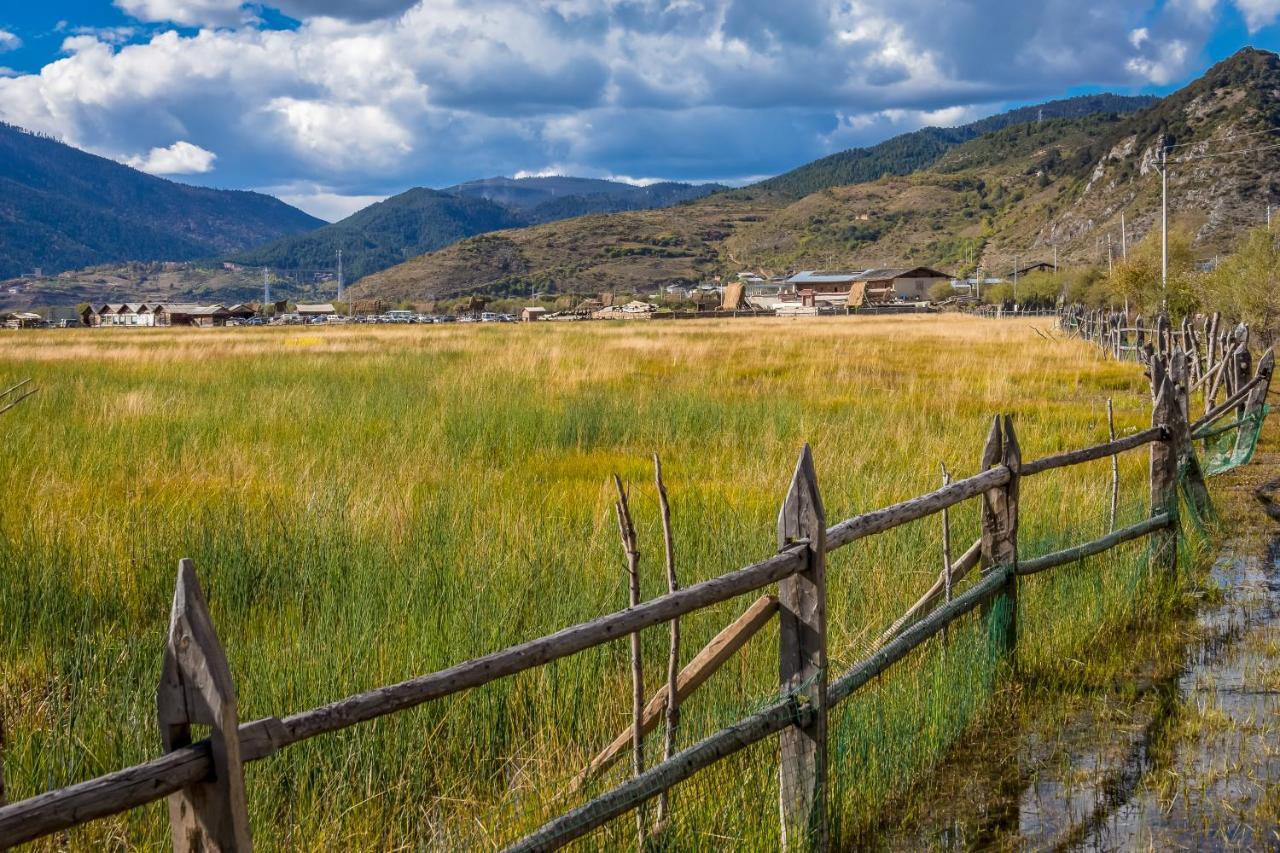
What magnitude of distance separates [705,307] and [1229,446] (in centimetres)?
8956

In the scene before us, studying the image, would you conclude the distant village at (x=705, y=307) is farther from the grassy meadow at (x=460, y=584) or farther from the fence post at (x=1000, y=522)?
the fence post at (x=1000, y=522)

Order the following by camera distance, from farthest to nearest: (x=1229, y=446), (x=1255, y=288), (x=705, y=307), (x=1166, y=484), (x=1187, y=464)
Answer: (x=705, y=307), (x=1255, y=288), (x=1229, y=446), (x=1187, y=464), (x=1166, y=484)

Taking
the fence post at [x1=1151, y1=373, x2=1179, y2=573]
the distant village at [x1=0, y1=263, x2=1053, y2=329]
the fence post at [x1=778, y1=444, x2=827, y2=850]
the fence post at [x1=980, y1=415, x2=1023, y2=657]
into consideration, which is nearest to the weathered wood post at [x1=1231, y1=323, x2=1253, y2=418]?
the fence post at [x1=1151, y1=373, x2=1179, y2=573]

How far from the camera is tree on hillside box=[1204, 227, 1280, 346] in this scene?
26797mm

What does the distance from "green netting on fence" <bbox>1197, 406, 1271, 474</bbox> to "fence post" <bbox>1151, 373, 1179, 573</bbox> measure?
3258 millimetres

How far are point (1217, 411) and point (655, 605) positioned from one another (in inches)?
396

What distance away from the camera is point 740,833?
392cm

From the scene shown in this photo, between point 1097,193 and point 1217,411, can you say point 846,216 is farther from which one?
point 1217,411

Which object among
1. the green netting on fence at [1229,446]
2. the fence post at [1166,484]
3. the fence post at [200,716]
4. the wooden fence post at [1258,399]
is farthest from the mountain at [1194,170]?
the fence post at [200,716]

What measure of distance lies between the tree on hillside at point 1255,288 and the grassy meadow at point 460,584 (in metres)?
15.0

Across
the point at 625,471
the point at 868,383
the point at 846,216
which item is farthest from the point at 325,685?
the point at 846,216

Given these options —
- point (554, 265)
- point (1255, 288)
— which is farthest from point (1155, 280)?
point (554, 265)

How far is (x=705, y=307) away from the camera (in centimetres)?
10281

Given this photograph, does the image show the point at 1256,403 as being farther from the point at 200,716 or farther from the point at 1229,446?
the point at 200,716
